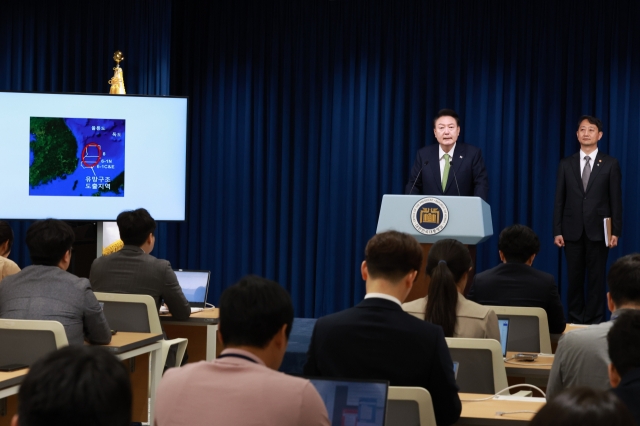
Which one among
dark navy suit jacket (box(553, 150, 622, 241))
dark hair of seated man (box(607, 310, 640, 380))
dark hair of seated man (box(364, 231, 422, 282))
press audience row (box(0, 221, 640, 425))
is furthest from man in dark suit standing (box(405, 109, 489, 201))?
dark hair of seated man (box(607, 310, 640, 380))

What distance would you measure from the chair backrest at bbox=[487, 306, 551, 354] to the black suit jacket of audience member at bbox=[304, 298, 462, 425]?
57.6 inches

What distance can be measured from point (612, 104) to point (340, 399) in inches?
249

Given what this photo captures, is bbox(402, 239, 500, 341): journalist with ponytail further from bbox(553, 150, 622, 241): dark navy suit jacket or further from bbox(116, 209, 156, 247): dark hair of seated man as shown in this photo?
bbox(553, 150, 622, 241): dark navy suit jacket

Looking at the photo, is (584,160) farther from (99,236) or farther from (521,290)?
(99,236)

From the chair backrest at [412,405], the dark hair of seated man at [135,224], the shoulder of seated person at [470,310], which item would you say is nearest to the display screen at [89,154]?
the dark hair of seated man at [135,224]

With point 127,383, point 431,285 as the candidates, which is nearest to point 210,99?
point 431,285

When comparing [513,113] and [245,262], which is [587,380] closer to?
[513,113]

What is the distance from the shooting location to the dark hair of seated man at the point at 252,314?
1.74 meters

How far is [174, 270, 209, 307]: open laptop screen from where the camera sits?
5195mm

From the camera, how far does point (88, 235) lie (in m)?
6.41

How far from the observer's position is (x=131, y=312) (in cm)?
425

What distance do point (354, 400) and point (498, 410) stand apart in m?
0.77

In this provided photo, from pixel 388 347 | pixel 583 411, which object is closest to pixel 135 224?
pixel 388 347

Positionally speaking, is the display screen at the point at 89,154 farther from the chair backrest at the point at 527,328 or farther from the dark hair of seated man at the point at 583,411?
the dark hair of seated man at the point at 583,411
